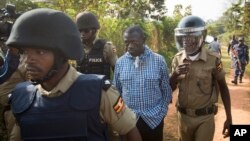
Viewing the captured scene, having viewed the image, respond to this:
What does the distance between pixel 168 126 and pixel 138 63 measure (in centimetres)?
413

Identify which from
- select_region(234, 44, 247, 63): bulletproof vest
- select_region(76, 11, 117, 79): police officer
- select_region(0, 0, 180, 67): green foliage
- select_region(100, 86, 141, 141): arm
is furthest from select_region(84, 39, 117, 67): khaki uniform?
select_region(234, 44, 247, 63): bulletproof vest

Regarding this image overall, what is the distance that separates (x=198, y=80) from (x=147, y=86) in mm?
582

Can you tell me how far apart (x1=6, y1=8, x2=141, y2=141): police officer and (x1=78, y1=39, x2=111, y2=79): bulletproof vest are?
1.96 m

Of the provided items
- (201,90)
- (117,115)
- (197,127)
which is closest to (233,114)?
(197,127)

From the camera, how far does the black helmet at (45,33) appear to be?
1968 mm

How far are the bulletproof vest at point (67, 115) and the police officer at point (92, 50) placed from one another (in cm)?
201

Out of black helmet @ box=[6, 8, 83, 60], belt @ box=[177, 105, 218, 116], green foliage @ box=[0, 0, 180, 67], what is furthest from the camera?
green foliage @ box=[0, 0, 180, 67]

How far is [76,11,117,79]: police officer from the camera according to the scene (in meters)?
4.07

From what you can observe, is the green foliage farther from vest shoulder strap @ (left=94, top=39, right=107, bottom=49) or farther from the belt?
the belt

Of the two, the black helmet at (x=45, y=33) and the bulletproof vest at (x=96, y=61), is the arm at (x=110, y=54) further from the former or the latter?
the black helmet at (x=45, y=33)

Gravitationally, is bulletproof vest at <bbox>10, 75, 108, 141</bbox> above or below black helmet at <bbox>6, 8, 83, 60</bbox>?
below

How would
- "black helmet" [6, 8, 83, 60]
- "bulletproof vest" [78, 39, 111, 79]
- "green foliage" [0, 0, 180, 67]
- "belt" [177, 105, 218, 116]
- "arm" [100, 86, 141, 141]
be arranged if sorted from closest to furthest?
"black helmet" [6, 8, 83, 60] → "arm" [100, 86, 141, 141] → "belt" [177, 105, 218, 116] → "bulletproof vest" [78, 39, 111, 79] → "green foliage" [0, 0, 180, 67]

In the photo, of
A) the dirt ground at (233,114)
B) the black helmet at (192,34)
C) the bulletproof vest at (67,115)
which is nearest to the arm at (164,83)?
the black helmet at (192,34)

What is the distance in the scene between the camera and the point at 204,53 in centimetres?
385
